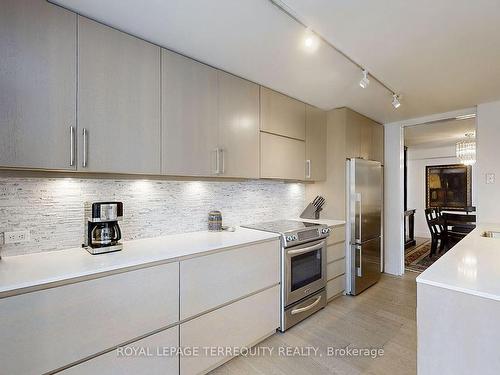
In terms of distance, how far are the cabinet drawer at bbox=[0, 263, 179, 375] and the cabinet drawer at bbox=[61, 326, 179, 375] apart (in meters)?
0.05

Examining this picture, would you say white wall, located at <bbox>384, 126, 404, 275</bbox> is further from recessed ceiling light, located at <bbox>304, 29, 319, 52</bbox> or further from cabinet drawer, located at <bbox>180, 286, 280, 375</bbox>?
recessed ceiling light, located at <bbox>304, 29, 319, 52</bbox>

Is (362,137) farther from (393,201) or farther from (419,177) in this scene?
(419,177)

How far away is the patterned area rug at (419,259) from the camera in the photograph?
422 cm

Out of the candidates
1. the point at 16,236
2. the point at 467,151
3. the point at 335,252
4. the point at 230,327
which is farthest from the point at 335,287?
the point at 467,151

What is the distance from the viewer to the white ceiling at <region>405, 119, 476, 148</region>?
4.04 meters

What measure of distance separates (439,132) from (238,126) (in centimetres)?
422

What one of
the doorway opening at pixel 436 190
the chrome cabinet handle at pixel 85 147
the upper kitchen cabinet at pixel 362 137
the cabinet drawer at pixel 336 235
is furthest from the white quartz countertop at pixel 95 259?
the doorway opening at pixel 436 190

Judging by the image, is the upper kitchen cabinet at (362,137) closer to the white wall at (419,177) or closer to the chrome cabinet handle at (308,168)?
the chrome cabinet handle at (308,168)

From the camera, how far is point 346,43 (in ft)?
5.95

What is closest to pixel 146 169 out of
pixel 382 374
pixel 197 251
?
pixel 197 251

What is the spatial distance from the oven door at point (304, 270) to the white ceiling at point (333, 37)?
161cm

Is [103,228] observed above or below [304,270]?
above

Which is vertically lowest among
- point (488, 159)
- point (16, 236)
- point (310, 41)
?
point (16, 236)

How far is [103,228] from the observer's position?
1.66 m
